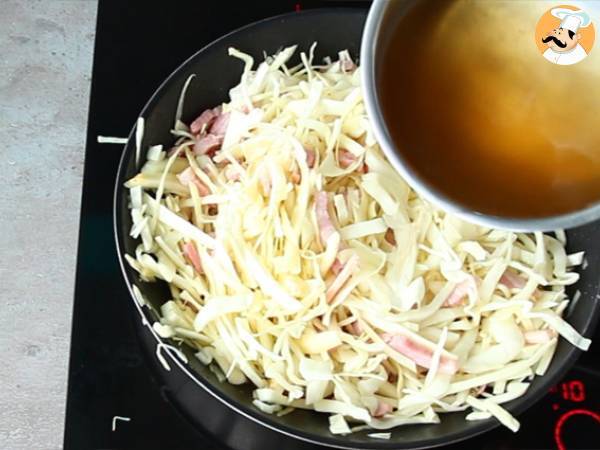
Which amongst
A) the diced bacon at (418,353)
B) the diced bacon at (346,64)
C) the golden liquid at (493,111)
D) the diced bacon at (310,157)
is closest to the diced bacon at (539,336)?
the diced bacon at (418,353)

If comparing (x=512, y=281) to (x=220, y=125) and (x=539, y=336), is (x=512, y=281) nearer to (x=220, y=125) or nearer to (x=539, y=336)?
(x=539, y=336)

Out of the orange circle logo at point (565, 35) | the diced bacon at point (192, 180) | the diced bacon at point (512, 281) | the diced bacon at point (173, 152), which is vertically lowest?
the diced bacon at point (512, 281)

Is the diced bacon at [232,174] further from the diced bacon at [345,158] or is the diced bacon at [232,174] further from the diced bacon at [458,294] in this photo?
the diced bacon at [458,294]

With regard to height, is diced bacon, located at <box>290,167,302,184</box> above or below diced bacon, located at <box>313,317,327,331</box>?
above

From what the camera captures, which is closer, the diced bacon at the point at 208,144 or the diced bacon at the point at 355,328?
the diced bacon at the point at 355,328

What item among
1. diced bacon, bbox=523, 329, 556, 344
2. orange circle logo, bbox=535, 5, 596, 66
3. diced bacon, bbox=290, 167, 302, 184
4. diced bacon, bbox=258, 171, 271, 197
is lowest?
diced bacon, bbox=523, 329, 556, 344

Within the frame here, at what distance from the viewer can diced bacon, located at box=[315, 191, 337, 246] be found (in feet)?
3.64

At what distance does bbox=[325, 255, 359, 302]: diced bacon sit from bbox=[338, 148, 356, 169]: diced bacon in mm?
162

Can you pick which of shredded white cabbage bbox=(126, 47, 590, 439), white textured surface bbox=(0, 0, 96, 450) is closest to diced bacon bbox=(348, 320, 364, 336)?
shredded white cabbage bbox=(126, 47, 590, 439)

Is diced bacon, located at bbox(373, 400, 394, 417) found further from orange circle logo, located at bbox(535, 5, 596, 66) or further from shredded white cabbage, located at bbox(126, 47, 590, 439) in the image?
orange circle logo, located at bbox(535, 5, 596, 66)

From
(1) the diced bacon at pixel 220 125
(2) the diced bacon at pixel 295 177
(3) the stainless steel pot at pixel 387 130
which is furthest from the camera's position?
(1) the diced bacon at pixel 220 125

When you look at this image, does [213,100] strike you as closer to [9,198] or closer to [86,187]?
[86,187]

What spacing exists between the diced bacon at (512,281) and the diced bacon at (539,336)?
0.06 metres

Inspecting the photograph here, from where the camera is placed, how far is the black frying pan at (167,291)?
3.41ft
